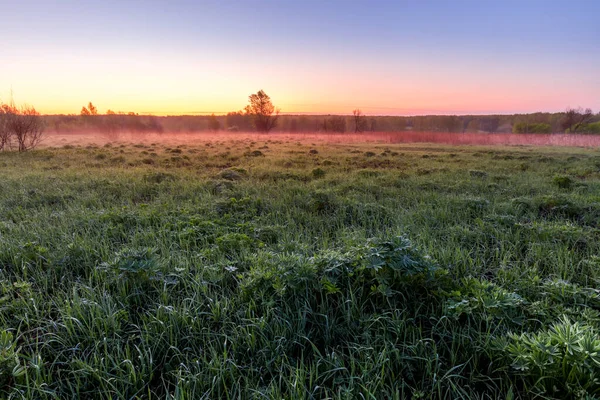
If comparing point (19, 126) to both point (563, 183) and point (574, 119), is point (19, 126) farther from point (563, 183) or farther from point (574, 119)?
point (574, 119)

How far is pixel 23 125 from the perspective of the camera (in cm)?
1485

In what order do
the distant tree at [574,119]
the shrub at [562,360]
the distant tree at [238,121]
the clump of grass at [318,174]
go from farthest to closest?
the distant tree at [238,121]
the distant tree at [574,119]
the clump of grass at [318,174]
the shrub at [562,360]

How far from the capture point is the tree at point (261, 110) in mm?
53250

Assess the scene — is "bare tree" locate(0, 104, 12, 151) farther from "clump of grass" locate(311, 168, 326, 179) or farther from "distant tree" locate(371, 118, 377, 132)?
"distant tree" locate(371, 118, 377, 132)

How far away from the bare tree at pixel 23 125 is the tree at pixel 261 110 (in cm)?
3991

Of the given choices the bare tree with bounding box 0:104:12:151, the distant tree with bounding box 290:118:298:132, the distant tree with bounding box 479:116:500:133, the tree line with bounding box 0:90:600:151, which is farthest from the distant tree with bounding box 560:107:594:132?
the bare tree with bounding box 0:104:12:151

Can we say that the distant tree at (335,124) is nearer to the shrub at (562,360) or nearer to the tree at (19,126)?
the tree at (19,126)

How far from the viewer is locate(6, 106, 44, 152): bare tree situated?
47.8 ft

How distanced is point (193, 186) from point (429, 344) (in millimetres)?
5894

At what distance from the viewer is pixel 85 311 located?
216cm

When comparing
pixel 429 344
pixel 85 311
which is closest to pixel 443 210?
pixel 429 344

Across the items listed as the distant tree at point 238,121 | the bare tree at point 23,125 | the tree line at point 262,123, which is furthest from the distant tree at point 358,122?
the bare tree at point 23,125

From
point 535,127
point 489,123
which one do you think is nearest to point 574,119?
point 535,127

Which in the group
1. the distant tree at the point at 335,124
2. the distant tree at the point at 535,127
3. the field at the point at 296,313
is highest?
the distant tree at the point at 335,124
